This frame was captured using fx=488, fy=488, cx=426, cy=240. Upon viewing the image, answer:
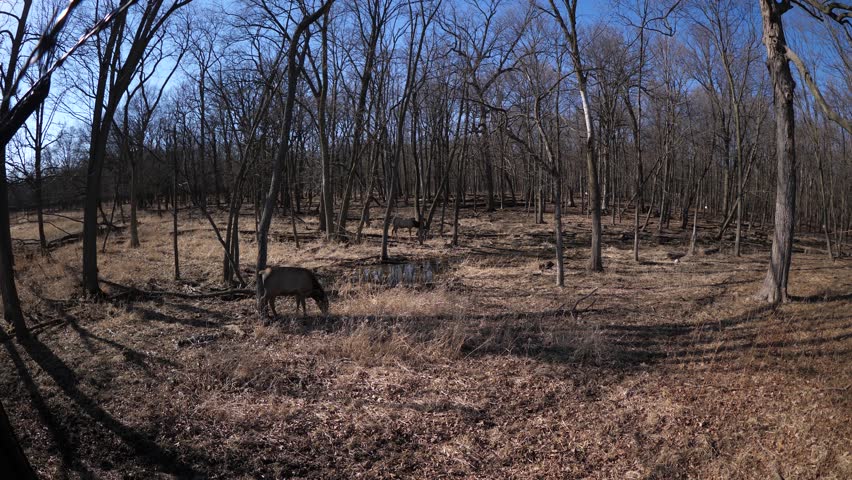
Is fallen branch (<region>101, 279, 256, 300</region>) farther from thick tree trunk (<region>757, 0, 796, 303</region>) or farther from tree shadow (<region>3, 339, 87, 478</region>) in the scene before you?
thick tree trunk (<region>757, 0, 796, 303</region>)

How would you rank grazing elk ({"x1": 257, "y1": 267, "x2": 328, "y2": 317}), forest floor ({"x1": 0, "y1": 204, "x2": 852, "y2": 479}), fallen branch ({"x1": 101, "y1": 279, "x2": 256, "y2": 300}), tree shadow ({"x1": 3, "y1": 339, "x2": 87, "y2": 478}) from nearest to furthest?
tree shadow ({"x1": 3, "y1": 339, "x2": 87, "y2": 478}) < forest floor ({"x1": 0, "y1": 204, "x2": 852, "y2": 479}) < grazing elk ({"x1": 257, "y1": 267, "x2": 328, "y2": 317}) < fallen branch ({"x1": 101, "y1": 279, "x2": 256, "y2": 300})

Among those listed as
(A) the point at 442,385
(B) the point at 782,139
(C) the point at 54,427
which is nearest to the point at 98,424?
(C) the point at 54,427

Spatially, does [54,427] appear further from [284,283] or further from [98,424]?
[284,283]

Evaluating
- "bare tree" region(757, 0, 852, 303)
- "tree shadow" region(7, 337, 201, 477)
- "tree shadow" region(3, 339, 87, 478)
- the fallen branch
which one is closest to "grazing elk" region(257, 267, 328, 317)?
the fallen branch

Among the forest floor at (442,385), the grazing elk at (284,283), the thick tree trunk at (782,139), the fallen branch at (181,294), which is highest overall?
the thick tree trunk at (782,139)

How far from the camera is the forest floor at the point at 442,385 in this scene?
441cm

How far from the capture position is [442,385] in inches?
235

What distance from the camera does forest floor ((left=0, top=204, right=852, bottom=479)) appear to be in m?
4.41

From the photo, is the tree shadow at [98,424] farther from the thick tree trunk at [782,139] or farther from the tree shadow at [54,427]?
the thick tree trunk at [782,139]

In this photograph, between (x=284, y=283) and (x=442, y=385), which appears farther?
(x=284, y=283)

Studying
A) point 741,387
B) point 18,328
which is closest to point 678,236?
point 741,387

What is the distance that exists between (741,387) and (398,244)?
53.7 ft

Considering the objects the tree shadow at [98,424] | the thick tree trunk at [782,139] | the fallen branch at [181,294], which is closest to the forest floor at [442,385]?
the tree shadow at [98,424]

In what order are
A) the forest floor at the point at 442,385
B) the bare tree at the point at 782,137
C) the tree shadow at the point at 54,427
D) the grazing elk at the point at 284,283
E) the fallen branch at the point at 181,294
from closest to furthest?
the tree shadow at the point at 54,427, the forest floor at the point at 442,385, the grazing elk at the point at 284,283, the bare tree at the point at 782,137, the fallen branch at the point at 181,294
